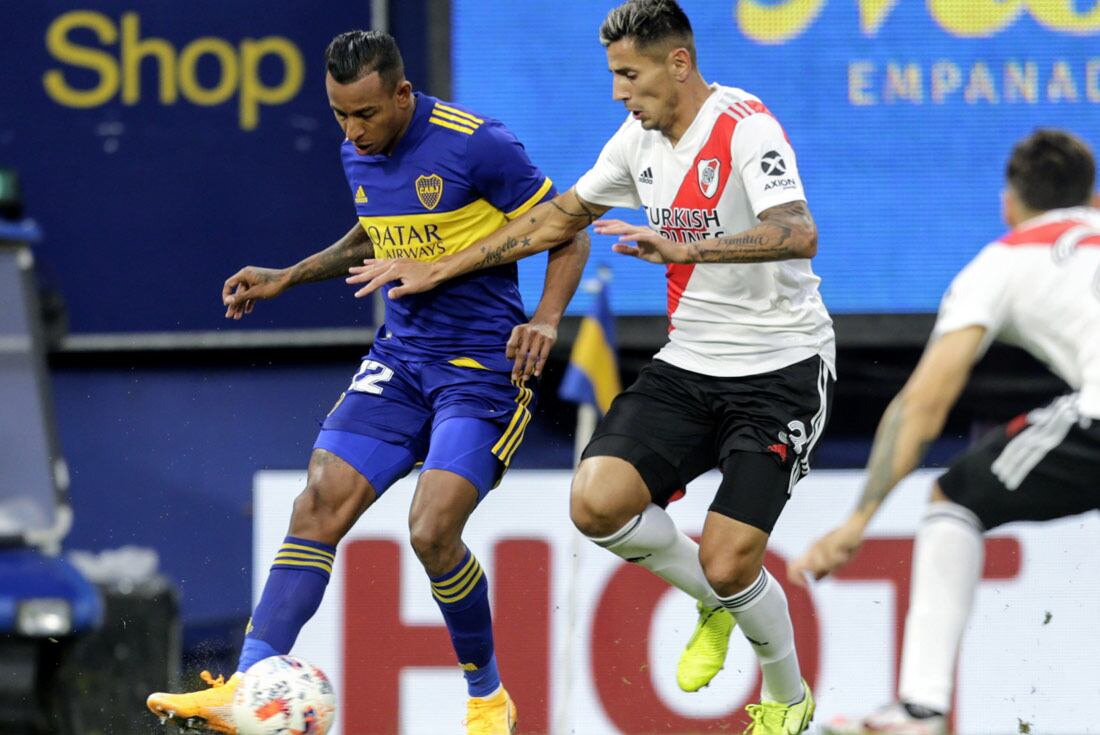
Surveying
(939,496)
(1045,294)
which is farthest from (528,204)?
(1045,294)

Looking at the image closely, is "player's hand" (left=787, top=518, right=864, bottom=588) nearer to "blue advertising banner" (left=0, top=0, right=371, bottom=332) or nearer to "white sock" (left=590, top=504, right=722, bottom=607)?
"white sock" (left=590, top=504, right=722, bottom=607)

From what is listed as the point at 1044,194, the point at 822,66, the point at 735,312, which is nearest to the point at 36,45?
the point at 822,66

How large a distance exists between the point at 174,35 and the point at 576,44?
208 cm

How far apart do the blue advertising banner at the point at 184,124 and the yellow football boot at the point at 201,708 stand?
13.1 feet

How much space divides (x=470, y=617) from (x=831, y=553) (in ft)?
5.81

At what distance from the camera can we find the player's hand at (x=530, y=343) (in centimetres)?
570

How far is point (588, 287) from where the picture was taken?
317 inches

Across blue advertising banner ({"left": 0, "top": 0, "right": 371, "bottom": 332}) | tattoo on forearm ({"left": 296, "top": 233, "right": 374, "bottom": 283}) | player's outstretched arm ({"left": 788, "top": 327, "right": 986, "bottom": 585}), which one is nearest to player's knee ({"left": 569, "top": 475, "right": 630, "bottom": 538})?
tattoo on forearm ({"left": 296, "top": 233, "right": 374, "bottom": 283})

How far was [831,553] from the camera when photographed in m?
4.27

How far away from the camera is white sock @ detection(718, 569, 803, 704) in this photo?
5.65 metres

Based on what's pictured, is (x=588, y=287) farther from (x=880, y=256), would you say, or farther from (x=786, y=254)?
(x=786, y=254)

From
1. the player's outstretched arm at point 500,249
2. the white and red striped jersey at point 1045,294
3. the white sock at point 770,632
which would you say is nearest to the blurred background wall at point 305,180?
the player's outstretched arm at point 500,249

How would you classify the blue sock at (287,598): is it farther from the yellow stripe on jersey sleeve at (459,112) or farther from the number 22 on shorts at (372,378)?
the yellow stripe on jersey sleeve at (459,112)

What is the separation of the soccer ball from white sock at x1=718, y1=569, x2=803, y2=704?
1.26 meters
